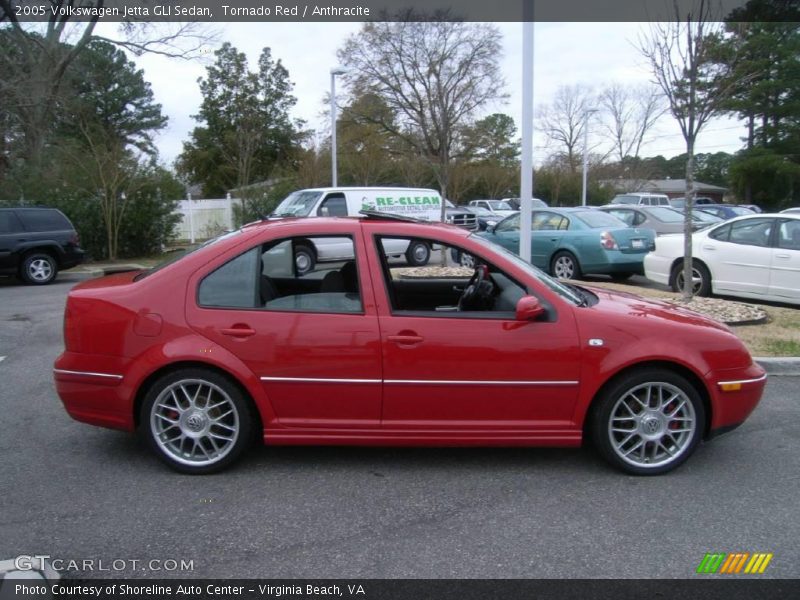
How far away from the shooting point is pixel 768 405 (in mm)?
5332

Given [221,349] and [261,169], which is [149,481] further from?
[261,169]

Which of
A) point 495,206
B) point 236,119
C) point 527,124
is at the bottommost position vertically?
point 527,124

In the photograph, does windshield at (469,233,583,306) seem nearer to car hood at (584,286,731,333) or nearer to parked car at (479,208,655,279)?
car hood at (584,286,731,333)

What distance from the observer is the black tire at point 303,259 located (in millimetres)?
4852

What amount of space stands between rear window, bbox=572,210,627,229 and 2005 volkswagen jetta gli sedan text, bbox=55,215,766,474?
8.41m

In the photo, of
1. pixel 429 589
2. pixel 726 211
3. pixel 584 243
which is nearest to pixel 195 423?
pixel 429 589

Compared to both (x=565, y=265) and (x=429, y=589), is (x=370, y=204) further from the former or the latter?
(x=429, y=589)

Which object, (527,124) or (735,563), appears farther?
(527,124)

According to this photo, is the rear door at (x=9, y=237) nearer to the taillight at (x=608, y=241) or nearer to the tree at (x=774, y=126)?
the taillight at (x=608, y=241)

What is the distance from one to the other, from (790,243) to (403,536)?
26.5ft

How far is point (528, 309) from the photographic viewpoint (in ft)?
12.4

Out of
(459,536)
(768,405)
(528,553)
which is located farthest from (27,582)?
(768,405)

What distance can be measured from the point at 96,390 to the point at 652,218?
14.4 m

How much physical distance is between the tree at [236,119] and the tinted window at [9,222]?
27974 millimetres
